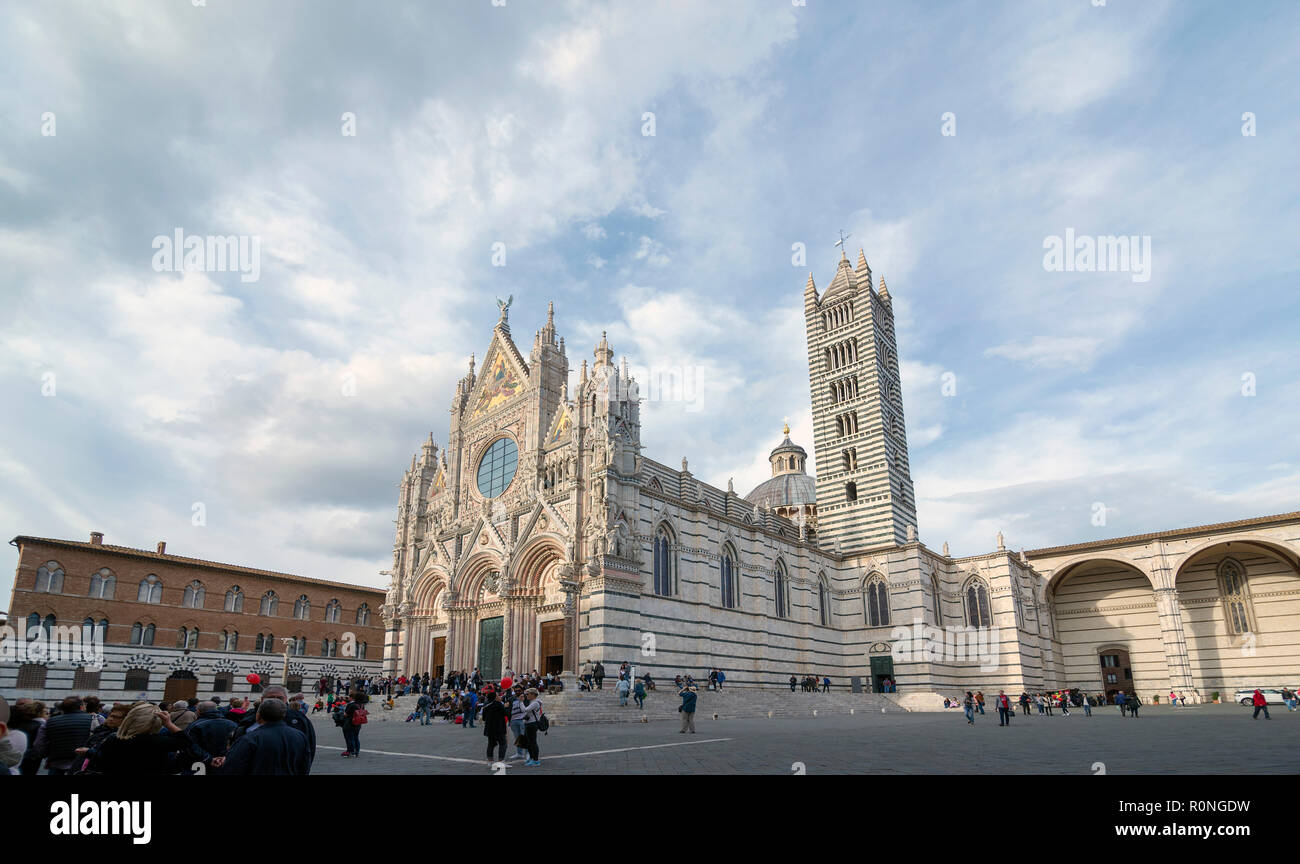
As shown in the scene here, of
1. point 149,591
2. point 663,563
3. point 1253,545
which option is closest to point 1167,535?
point 1253,545

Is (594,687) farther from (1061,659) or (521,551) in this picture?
(1061,659)

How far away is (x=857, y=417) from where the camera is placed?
46906 millimetres

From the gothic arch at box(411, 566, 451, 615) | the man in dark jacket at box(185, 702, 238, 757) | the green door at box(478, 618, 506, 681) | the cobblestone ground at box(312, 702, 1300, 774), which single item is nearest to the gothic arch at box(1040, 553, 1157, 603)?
the cobblestone ground at box(312, 702, 1300, 774)

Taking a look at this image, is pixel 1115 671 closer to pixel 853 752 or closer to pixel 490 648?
pixel 490 648

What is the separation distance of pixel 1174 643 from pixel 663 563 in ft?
102

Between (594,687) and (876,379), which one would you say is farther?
(876,379)

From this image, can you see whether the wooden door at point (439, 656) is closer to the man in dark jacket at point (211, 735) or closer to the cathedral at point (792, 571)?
the cathedral at point (792, 571)

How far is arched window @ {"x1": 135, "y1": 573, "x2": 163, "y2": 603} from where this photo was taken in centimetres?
3954

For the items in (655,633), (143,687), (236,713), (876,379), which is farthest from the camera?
(876,379)

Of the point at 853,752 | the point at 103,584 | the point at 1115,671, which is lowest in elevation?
the point at 1115,671

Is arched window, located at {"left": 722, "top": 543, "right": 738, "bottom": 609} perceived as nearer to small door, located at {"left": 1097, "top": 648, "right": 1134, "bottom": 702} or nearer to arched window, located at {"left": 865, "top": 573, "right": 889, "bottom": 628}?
arched window, located at {"left": 865, "top": 573, "right": 889, "bottom": 628}

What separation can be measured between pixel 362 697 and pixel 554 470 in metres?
20.4
